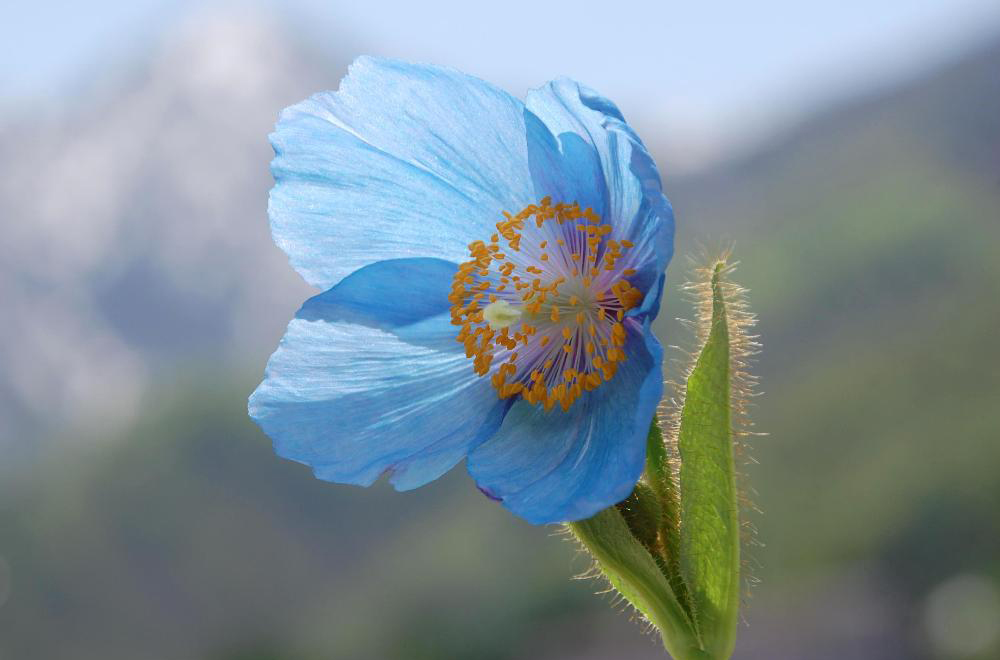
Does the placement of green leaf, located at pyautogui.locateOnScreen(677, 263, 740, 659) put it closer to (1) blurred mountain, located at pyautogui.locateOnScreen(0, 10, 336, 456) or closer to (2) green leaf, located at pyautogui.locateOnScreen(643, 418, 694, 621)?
(2) green leaf, located at pyautogui.locateOnScreen(643, 418, 694, 621)

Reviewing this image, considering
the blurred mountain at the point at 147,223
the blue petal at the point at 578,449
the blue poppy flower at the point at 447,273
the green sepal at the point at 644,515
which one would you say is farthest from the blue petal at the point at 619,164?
the blurred mountain at the point at 147,223

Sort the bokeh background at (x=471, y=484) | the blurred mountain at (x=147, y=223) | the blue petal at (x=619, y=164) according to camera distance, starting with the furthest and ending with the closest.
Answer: the blurred mountain at (x=147, y=223), the bokeh background at (x=471, y=484), the blue petal at (x=619, y=164)

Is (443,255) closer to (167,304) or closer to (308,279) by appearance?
(308,279)

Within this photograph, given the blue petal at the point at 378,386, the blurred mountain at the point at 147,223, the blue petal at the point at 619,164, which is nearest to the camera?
the blue petal at the point at 619,164

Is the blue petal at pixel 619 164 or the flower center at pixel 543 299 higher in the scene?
the blue petal at pixel 619 164

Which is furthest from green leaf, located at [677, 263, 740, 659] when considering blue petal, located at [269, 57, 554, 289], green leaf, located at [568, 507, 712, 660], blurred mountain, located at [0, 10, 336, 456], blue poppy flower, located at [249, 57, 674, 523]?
blurred mountain, located at [0, 10, 336, 456]

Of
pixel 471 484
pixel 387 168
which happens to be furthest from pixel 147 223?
pixel 387 168

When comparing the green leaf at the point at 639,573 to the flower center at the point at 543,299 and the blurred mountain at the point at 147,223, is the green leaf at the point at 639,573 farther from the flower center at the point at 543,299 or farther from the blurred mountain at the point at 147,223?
the blurred mountain at the point at 147,223
